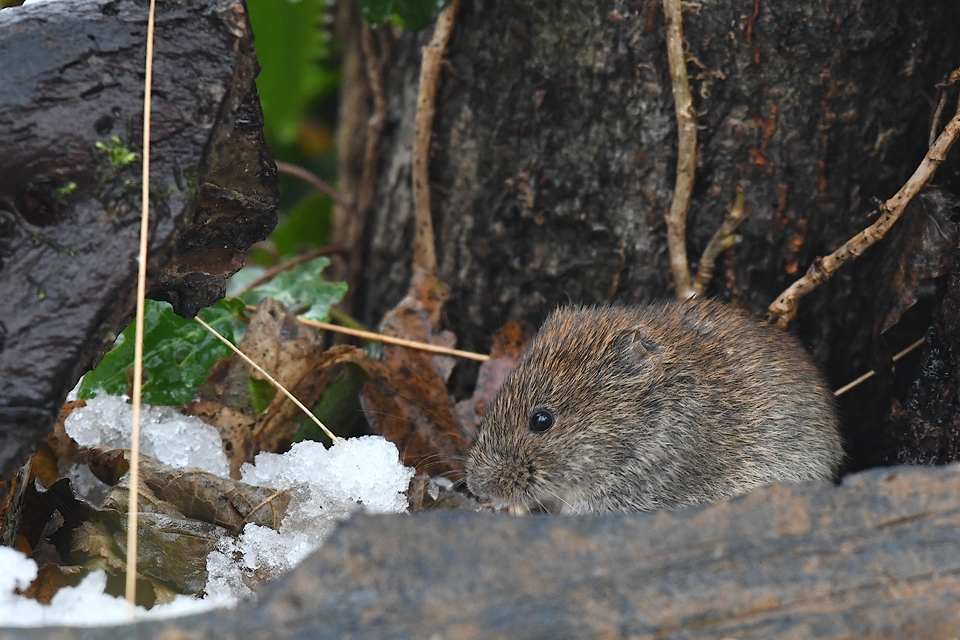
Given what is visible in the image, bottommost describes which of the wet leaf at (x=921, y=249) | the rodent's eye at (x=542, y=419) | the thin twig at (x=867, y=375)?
the rodent's eye at (x=542, y=419)

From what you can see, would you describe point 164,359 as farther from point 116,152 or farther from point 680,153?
point 680,153

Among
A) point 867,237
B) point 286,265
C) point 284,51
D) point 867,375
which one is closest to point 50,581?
point 286,265

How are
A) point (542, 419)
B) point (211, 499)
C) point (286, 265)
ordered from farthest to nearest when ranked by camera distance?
point (286, 265), point (542, 419), point (211, 499)

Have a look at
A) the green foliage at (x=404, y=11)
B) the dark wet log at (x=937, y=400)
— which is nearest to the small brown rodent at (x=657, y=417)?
the dark wet log at (x=937, y=400)

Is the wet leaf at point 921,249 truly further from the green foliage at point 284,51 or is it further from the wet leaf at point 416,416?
the green foliage at point 284,51

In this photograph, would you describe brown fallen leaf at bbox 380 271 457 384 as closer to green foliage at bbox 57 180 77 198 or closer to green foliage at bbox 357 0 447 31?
green foliage at bbox 357 0 447 31

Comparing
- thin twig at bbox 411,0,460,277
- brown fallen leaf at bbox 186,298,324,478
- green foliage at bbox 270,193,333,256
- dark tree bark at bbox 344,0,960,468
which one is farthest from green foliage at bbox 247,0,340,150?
brown fallen leaf at bbox 186,298,324,478

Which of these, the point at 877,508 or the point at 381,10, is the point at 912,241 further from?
the point at 381,10
